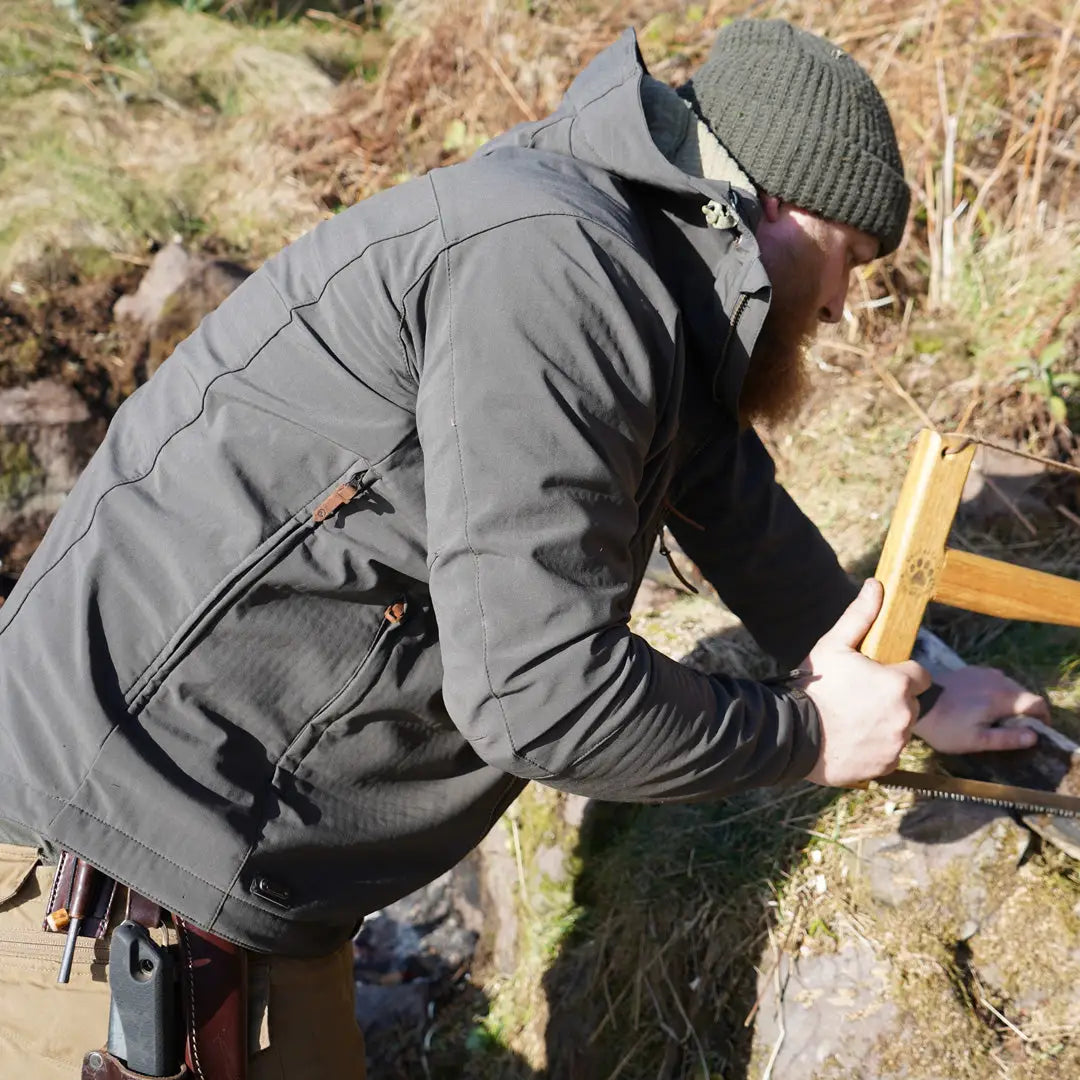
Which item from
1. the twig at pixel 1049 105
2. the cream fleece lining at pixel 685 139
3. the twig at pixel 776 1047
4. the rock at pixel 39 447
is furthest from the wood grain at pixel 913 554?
the rock at pixel 39 447

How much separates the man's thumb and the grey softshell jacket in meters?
0.18

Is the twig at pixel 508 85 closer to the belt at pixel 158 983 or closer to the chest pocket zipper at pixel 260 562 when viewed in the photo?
the chest pocket zipper at pixel 260 562

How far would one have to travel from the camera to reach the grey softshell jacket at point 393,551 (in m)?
1.60

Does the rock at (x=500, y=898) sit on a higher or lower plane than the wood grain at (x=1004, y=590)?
lower

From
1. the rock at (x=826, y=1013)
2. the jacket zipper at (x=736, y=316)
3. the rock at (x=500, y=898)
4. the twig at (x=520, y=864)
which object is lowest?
the rock at (x=500, y=898)

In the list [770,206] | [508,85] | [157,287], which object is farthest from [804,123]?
[157,287]

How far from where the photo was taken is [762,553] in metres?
2.65

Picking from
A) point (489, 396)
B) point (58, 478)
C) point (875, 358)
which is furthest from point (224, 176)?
point (489, 396)

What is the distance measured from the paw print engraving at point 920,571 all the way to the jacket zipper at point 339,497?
1026 millimetres

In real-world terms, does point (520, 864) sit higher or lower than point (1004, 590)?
lower

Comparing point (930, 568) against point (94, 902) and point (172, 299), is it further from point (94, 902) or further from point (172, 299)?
point (172, 299)

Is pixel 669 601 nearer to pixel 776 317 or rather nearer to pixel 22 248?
pixel 776 317

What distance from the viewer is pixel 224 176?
6.84 metres

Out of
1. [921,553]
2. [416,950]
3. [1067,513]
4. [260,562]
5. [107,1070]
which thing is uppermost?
[260,562]
